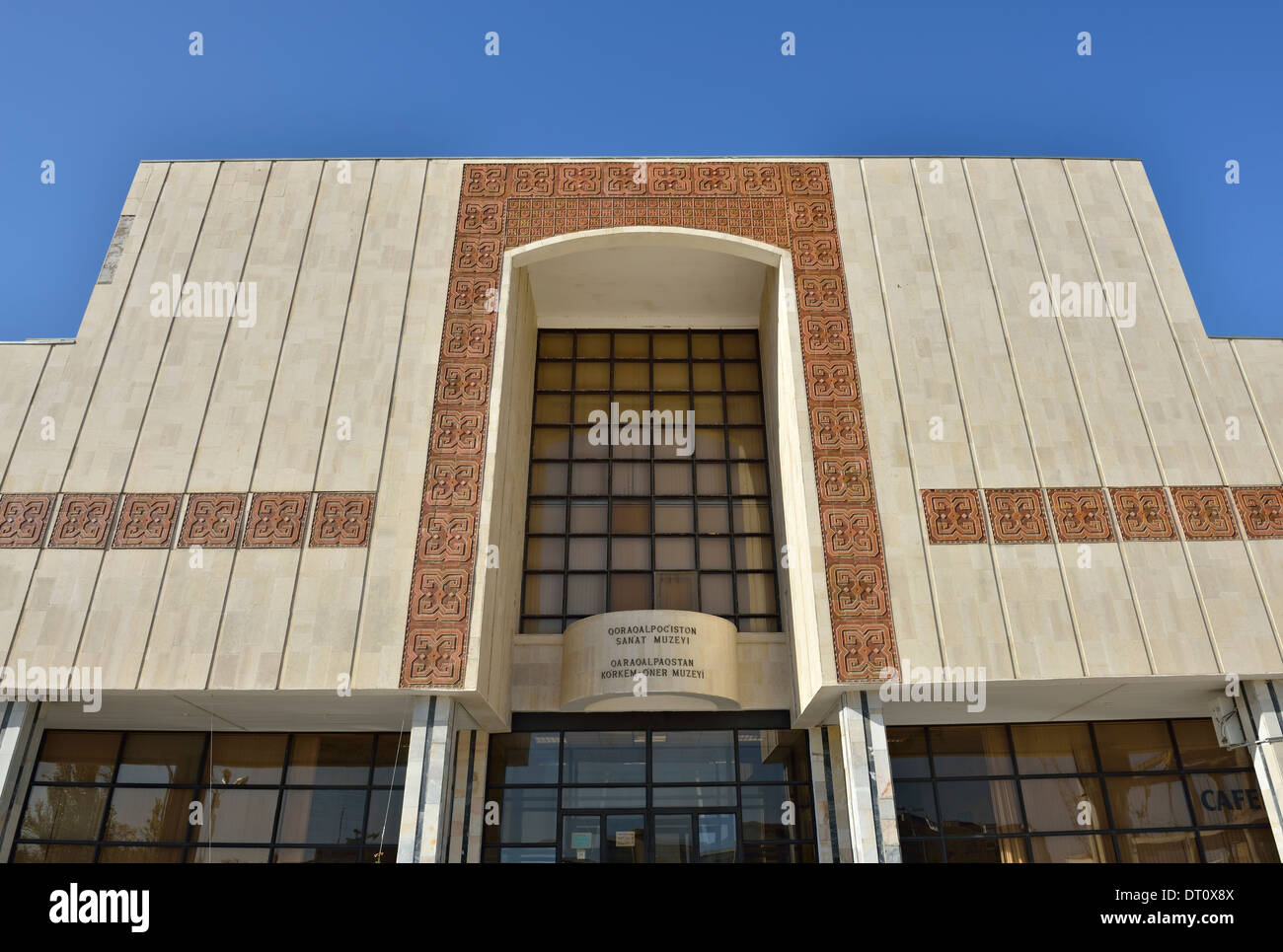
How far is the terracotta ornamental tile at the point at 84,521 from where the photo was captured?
12.6m

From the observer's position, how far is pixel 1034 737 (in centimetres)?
1445

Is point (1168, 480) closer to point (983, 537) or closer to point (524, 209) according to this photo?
point (983, 537)

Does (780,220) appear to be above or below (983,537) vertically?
above

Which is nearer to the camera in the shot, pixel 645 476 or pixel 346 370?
pixel 346 370

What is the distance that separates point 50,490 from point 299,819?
6.65 meters

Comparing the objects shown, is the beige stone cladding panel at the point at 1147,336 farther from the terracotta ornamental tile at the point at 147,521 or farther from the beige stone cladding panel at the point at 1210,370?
the terracotta ornamental tile at the point at 147,521

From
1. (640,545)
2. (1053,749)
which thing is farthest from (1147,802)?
(640,545)

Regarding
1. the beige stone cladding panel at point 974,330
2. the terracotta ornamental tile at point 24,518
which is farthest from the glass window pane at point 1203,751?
the terracotta ornamental tile at point 24,518

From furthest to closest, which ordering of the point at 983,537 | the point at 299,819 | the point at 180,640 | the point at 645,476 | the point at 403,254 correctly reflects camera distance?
1. the point at 645,476
2. the point at 403,254
3. the point at 299,819
4. the point at 983,537
5. the point at 180,640

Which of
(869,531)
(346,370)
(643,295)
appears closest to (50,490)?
(346,370)

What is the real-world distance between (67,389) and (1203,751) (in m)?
20.2

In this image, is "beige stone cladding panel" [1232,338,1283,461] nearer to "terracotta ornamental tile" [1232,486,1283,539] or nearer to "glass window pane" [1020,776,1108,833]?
"terracotta ornamental tile" [1232,486,1283,539]

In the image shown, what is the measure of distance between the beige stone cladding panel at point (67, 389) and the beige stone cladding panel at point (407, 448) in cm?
511

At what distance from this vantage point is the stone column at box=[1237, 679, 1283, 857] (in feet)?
39.7
